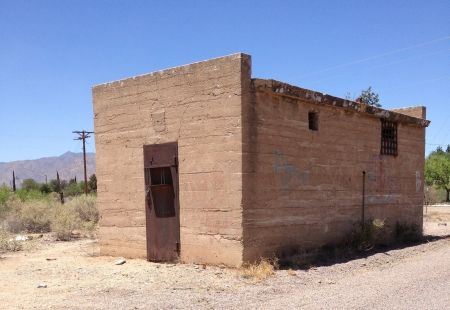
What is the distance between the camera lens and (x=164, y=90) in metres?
8.49

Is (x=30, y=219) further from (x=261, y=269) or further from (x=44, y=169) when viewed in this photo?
(x=44, y=169)

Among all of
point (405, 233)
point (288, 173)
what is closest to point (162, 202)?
point (288, 173)

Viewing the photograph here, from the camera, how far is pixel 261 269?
23.6 feet

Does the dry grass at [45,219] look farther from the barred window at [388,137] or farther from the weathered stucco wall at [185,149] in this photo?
the barred window at [388,137]

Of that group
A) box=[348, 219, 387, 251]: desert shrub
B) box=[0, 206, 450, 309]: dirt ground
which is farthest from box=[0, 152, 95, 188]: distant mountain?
box=[348, 219, 387, 251]: desert shrub

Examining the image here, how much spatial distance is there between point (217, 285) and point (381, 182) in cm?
603

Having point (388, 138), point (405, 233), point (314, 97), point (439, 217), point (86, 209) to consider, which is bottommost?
point (439, 217)

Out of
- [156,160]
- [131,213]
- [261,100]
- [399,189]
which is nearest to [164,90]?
[156,160]

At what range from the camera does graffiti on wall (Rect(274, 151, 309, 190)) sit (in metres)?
8.05

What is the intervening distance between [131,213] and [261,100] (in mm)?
3701

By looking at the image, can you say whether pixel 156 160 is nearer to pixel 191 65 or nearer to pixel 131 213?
pixel 131 213

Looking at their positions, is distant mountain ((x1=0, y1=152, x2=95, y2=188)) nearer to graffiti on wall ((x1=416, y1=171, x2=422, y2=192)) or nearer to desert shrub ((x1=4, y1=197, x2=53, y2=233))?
desert shrub ((x1=4, y1=197, x2=53, y2=233))

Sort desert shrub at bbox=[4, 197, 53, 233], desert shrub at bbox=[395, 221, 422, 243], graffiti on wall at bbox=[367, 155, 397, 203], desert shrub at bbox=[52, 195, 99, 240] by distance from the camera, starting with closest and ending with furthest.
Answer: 1. graffiti on wall at bbox=[367, 155, 397, 203]
2. desert shrub at bbox=[395, 221, 422, 243]
3. desert shrub at bbox=[52, 195, 99, 240]
4. desert shrub at bbox=[4, 197, 53, 233]

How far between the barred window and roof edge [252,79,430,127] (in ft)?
0.56
